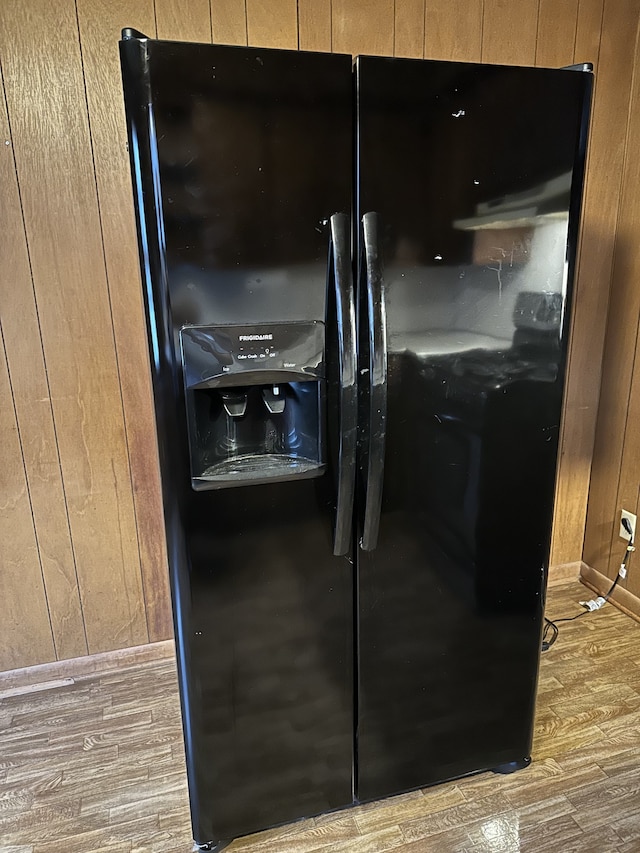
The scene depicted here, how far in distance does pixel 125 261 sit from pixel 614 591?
237 centimetres

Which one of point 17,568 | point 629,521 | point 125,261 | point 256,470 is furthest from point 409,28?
point 17,568

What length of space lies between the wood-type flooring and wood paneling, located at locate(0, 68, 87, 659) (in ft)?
0.77

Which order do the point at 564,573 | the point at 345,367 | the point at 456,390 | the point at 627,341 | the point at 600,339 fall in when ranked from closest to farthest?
the point at 345,367
the point at 456,390
the point at 627,341
the point at 600,339
the point at 564,573

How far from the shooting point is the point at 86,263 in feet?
5.83

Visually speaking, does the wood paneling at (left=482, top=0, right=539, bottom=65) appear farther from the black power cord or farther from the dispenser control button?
the black power cord

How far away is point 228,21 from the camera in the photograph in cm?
171

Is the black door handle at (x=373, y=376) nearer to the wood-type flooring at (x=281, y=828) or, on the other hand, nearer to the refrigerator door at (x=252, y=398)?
the refrigerator door at (x=252, y=398)

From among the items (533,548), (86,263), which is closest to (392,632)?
(533,548)

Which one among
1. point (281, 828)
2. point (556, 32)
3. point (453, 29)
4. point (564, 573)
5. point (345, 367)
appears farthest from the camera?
point (564, 573)

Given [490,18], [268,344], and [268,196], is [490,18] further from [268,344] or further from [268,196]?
[268,344]

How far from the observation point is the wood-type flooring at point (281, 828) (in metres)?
1.48

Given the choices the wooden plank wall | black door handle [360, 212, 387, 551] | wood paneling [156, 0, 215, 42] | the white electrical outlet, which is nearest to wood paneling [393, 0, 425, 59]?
the wooden plank wall

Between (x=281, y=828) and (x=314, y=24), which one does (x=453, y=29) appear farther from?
(x=281, y=828)

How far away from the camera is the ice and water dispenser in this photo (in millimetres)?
1149
